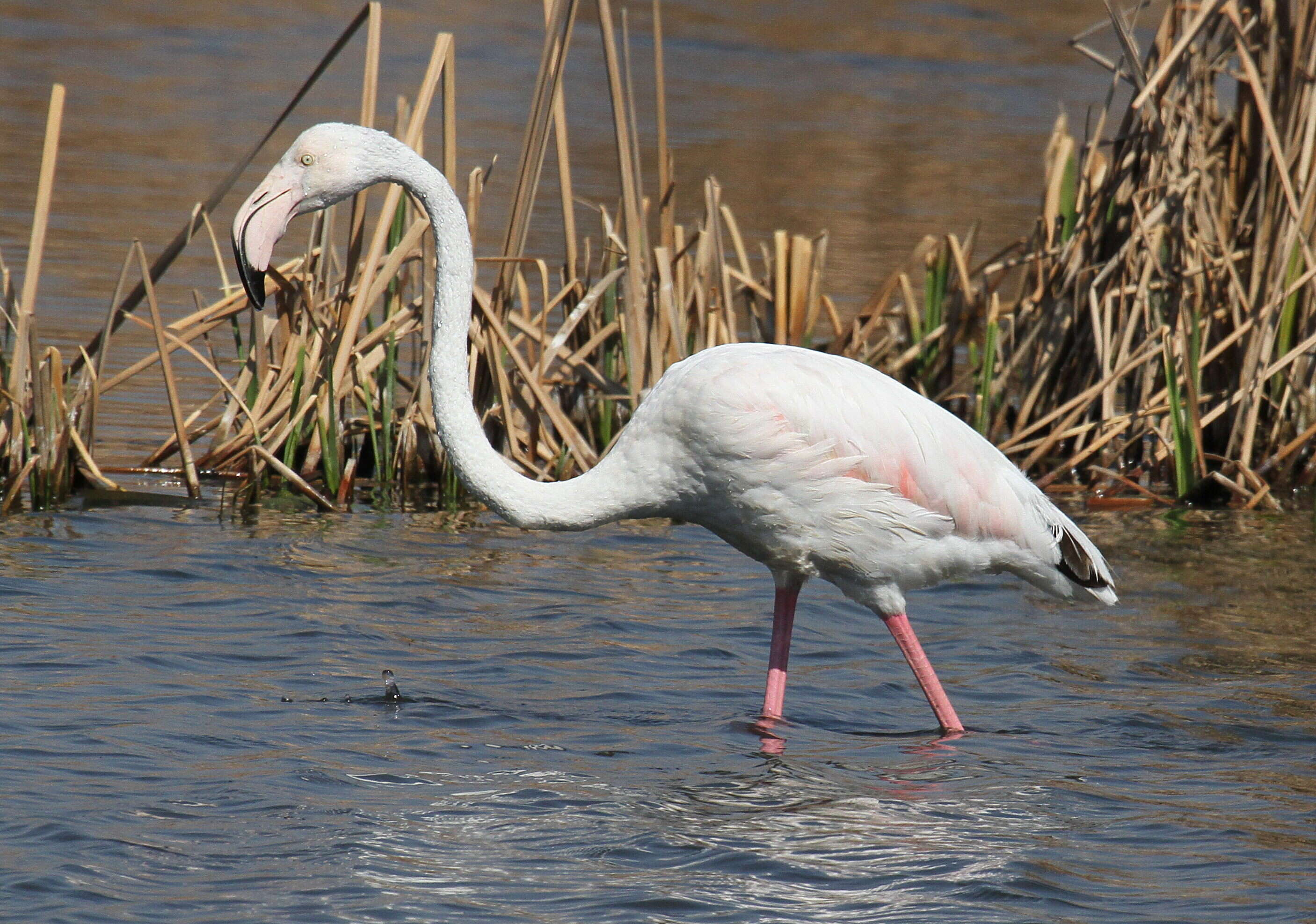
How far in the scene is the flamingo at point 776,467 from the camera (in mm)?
5414

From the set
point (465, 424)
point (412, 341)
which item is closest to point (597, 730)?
point (465, 424)

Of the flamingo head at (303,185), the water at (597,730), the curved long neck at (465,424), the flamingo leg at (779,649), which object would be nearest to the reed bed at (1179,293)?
the water at (597,730)

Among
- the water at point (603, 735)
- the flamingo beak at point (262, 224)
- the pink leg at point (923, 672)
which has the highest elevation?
the flamingo beak at point (262, 224)

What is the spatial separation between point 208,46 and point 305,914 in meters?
19.2

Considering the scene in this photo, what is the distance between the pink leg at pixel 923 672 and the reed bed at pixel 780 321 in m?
2.42

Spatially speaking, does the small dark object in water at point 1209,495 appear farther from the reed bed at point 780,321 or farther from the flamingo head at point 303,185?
the flamingo head at point 303,185

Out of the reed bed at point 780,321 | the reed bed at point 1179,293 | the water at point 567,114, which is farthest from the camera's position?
the water at point 567,114

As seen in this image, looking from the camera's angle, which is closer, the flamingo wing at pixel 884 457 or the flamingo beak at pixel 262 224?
the flamingo beak at pixel 262 224

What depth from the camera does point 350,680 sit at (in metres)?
6.15

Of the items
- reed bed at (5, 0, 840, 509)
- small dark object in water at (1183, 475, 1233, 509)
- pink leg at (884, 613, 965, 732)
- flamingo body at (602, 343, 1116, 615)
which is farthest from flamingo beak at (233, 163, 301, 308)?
small dark object in water at (1183, 475, 1233, 509)

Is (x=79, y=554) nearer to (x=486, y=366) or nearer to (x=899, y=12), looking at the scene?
(x=486, y=366)

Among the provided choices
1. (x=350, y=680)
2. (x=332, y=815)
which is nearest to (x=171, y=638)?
(x=350, y=680)

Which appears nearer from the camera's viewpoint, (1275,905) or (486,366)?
(1275,905)

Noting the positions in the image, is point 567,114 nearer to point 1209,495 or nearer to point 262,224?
point 1209,495
